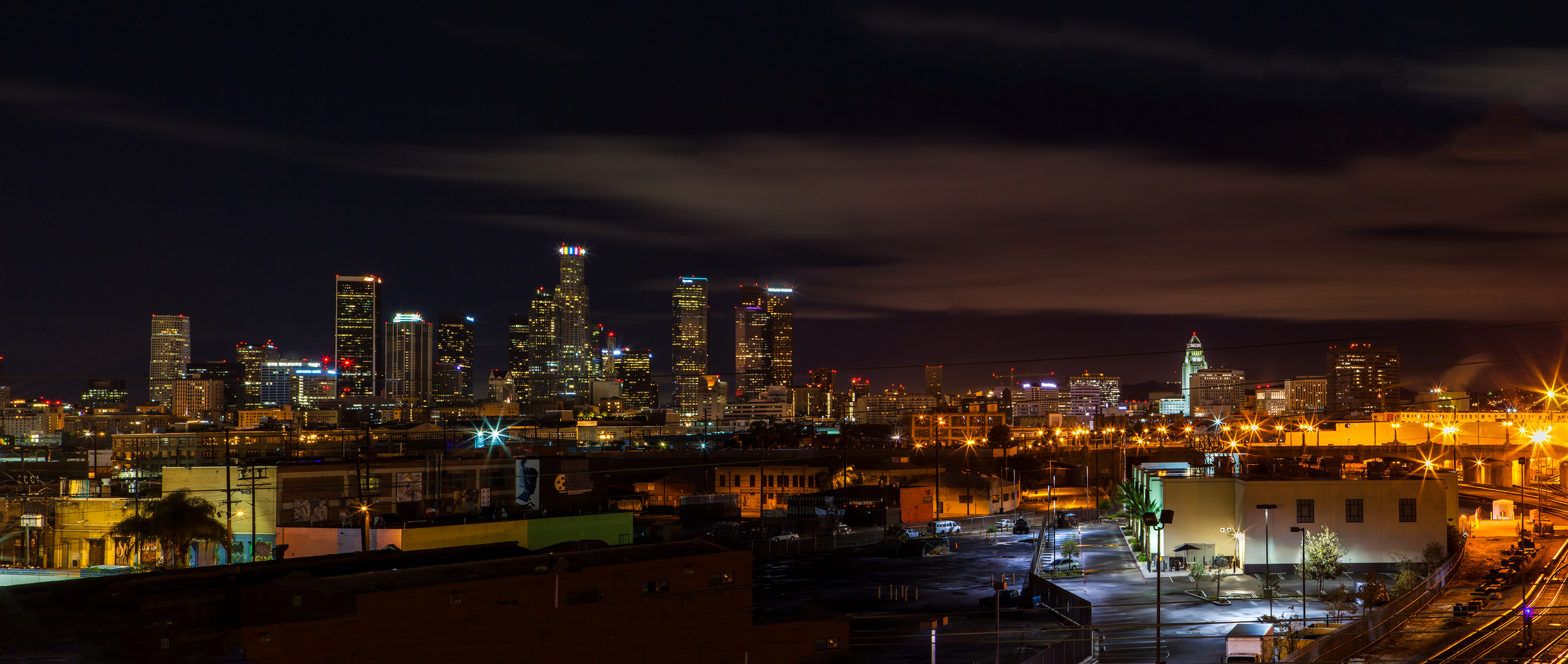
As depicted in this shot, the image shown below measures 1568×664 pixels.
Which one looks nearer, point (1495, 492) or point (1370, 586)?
point (1370, 586)

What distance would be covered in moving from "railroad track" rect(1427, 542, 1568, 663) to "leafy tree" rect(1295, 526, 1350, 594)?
210 inches

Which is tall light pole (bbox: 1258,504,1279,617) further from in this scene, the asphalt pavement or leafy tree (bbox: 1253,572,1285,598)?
the asphalt pavement

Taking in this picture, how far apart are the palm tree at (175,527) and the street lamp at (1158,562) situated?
30634mm

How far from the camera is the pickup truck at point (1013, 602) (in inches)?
1638

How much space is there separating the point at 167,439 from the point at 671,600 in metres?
98.5

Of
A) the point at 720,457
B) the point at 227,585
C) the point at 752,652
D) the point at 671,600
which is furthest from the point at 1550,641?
the point at 720,457

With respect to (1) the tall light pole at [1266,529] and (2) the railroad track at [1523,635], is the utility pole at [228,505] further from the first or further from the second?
(2) the railroad track at [1523,635]

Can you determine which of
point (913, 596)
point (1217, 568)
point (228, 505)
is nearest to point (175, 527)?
point (228, 505)

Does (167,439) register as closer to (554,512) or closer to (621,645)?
(554,512)

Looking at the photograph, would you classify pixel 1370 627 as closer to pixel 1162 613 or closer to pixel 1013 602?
pixel 1162 613

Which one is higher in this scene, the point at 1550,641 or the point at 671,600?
the point at 671,600

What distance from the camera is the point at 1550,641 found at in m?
30.8

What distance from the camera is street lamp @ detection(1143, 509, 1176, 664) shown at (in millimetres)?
25211

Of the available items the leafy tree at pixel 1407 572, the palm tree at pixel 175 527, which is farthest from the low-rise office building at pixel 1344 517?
the palm tree at pixel 175 527
